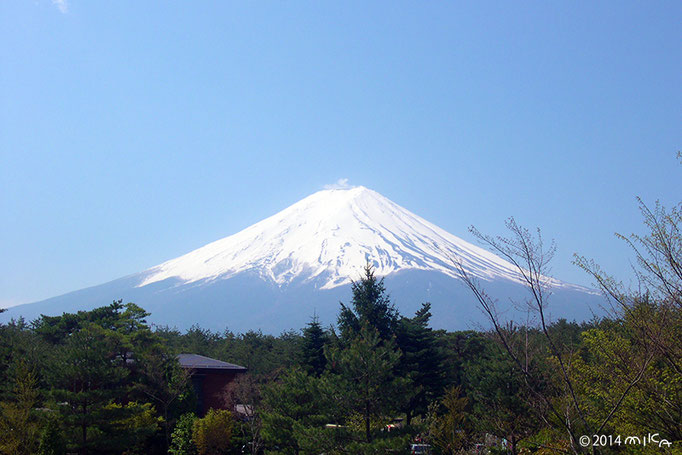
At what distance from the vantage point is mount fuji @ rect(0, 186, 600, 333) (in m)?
170

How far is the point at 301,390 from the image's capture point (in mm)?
16859

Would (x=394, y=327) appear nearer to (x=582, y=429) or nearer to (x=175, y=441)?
(x=175, y=441)

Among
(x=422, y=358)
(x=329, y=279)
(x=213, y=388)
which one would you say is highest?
(x=329, y=279)

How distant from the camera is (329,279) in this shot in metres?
183

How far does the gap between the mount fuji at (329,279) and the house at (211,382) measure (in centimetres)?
13525

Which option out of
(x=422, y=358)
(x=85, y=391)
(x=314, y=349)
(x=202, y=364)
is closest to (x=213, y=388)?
(x=202, y=364)

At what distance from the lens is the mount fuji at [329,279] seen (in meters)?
170

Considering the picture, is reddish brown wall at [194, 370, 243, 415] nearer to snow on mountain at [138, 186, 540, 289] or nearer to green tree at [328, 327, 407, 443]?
green tree at [328, 327, 407, 443]

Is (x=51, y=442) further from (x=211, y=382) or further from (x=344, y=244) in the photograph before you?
(x=344, y=244)

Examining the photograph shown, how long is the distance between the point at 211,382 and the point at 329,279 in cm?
15876

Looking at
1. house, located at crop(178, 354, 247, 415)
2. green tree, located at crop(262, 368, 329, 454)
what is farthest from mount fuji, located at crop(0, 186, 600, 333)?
green tree, located at crop(262, 368, 329, 454)

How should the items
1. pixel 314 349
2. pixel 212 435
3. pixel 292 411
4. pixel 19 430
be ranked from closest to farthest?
pixel 19 430
pixel 292 411
pixel 212 435
pixel 314 349

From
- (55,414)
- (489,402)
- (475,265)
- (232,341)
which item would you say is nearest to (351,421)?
(489,402)

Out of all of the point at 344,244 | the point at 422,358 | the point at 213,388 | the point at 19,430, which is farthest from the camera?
the point at 344,244
